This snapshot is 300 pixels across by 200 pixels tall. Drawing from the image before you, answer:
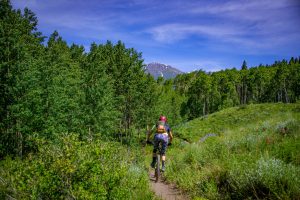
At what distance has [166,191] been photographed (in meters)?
8.34

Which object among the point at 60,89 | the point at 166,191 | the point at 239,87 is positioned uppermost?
the point at 239,87

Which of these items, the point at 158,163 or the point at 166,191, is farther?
the point at 158,163

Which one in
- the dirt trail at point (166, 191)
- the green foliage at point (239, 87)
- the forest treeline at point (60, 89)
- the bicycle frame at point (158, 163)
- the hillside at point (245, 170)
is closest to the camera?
the hillside at point (245, 170)

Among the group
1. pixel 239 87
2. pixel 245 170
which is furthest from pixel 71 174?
pixel 239 87

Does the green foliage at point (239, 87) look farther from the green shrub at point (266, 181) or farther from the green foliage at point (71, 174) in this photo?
the green foliage at point (71, 174)

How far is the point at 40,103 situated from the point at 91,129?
8.46m

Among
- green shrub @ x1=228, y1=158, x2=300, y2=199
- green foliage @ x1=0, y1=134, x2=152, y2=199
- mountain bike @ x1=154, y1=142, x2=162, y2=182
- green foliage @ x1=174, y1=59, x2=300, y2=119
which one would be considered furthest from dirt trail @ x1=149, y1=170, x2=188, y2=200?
green foliage @ x1=174, y1=59, x2=300, y2=119

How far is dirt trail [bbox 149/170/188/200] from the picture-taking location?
757 cm

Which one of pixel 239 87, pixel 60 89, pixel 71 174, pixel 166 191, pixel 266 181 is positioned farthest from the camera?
pixel 239 87

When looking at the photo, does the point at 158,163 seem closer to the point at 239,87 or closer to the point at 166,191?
the point at 166,191

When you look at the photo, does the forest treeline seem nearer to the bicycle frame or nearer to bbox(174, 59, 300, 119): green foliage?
the bicycle frame

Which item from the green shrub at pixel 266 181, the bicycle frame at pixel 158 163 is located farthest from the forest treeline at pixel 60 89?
the green shrub at pixel 266 181

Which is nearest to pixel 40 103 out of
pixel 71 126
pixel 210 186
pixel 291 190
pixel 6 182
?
pixel 71 126

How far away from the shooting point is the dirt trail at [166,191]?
24.8 ft
